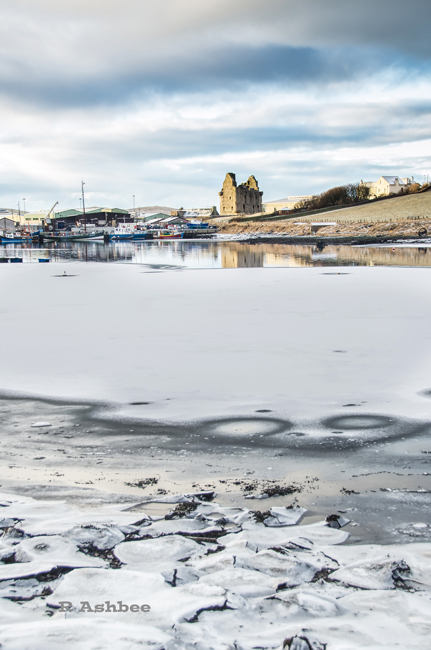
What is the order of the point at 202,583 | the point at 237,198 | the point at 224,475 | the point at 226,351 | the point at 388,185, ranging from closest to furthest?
the point at 202,583 < the point at 224,475 < the point at 226,351 < the point at 237,198 < the point at 388,185

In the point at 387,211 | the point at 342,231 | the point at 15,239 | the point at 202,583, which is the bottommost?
the point at 202,583

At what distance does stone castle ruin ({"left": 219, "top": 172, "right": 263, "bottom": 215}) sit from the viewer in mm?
128925

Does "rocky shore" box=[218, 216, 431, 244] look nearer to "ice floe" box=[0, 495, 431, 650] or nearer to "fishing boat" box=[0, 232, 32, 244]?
"fishing boat" box=[0, 232, 32, 244]

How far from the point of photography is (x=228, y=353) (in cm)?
749

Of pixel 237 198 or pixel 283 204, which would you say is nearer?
pixel 237 198

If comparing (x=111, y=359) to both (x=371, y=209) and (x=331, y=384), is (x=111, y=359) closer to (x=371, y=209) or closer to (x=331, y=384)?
(x=331, y=384)

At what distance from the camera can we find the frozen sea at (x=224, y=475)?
240 cm

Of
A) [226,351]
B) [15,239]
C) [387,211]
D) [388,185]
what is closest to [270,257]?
[226,351]

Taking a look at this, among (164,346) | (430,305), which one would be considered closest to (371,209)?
(430,305)

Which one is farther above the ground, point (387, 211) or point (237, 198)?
point (237, 198)

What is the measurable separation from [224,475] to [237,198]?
12941cm

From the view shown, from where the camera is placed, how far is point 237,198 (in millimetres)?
128875

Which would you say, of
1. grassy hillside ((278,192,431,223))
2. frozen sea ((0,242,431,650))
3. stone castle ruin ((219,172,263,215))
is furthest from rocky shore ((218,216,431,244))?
frozen sea ((0,242,431,650))

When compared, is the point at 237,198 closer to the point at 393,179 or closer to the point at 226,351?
the point at 393,179
